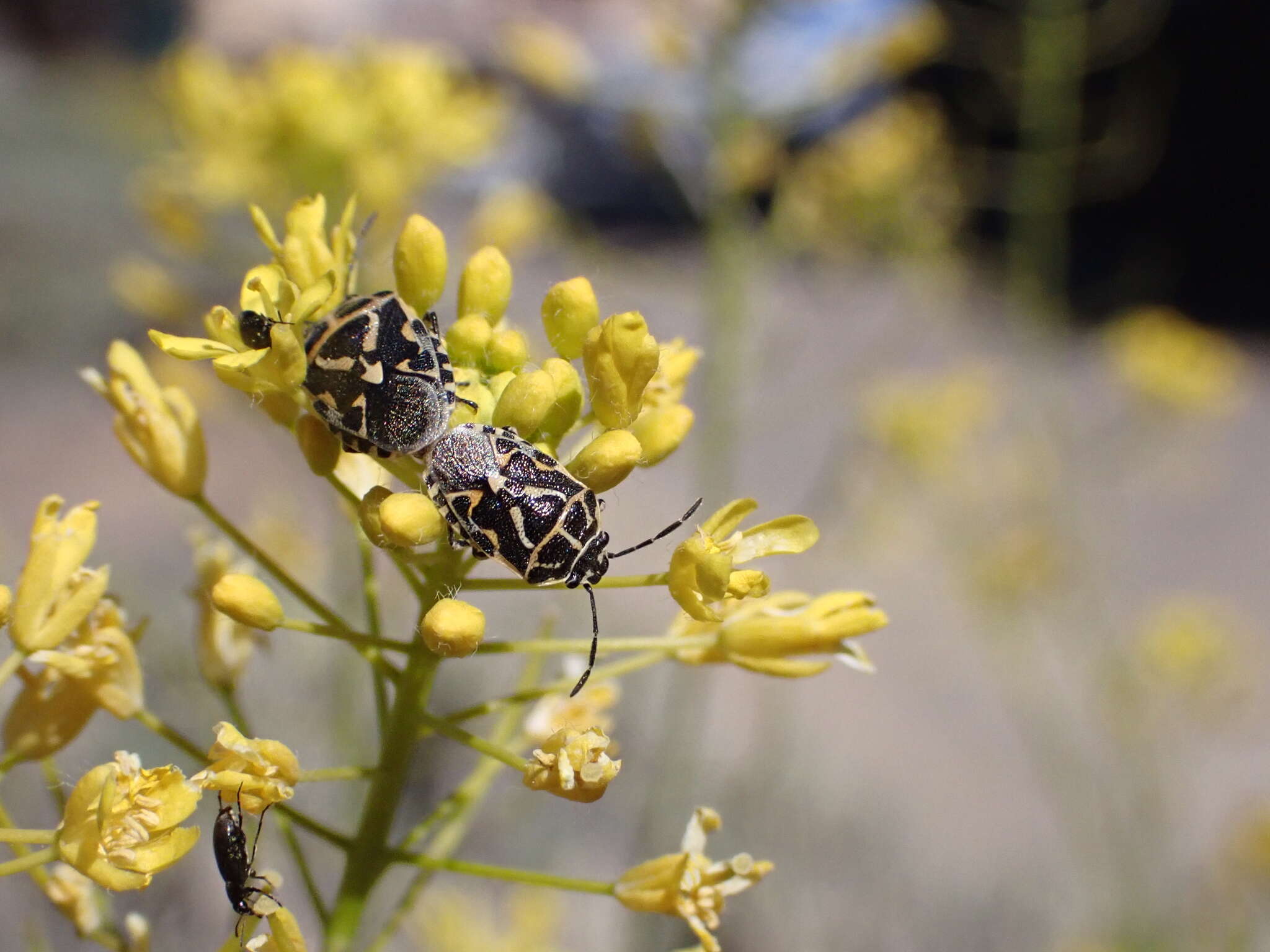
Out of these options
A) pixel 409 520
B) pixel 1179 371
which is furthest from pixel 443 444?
pixel 1179 371

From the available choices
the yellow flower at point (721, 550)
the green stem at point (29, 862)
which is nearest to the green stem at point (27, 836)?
the green stem at point (29, 862)

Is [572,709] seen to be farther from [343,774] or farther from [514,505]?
[514,505]

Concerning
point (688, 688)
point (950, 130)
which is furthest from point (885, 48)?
point (950, 130)

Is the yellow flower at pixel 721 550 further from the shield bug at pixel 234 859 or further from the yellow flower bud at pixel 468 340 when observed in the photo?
the shield bug at pixel 234 859

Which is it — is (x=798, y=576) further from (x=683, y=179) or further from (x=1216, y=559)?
(x=1216, y=559)

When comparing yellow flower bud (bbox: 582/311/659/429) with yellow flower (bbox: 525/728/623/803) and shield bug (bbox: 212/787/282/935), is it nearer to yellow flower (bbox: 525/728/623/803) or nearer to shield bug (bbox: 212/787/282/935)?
yellow flower (bbox: 525/728/623/803)

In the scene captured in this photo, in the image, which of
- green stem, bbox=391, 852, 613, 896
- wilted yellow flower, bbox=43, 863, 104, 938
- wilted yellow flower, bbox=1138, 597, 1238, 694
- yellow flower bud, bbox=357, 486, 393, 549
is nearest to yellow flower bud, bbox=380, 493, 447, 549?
yellow flower bud, bbox=357, 486, 393, 549
